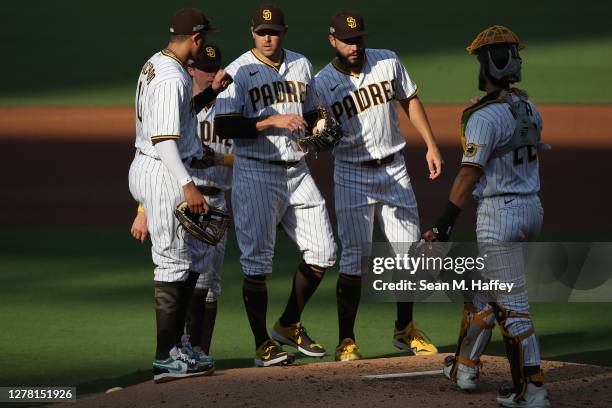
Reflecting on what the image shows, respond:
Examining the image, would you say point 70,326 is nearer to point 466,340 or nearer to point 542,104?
point 466,340

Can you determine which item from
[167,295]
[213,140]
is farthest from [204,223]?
[213,140]

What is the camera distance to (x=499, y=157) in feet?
17.2

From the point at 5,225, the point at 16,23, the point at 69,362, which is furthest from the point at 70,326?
the point at 16,23

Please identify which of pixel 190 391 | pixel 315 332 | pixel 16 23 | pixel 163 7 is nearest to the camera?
pixel 190 391

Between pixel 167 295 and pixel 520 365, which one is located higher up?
pixel 167 295

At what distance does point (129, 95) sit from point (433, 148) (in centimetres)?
1298

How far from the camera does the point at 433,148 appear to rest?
6750 mm

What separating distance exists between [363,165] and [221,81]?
1.08 meters

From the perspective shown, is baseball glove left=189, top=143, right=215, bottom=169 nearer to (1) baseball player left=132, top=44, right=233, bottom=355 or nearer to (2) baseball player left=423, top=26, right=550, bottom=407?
(1) baseball player left=132, top=44, right=233, bottom=355

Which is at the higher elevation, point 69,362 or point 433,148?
point 433,148

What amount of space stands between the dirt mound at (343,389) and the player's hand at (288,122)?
1307 mm

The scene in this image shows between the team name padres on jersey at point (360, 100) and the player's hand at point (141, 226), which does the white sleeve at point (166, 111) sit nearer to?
the player's hand at point (141, 226)

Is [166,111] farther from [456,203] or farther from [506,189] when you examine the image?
[506,189]

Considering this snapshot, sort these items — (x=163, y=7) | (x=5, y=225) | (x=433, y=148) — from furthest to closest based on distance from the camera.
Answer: (x=163, y=7), (x=5, y=225), (x=433, y=148)
